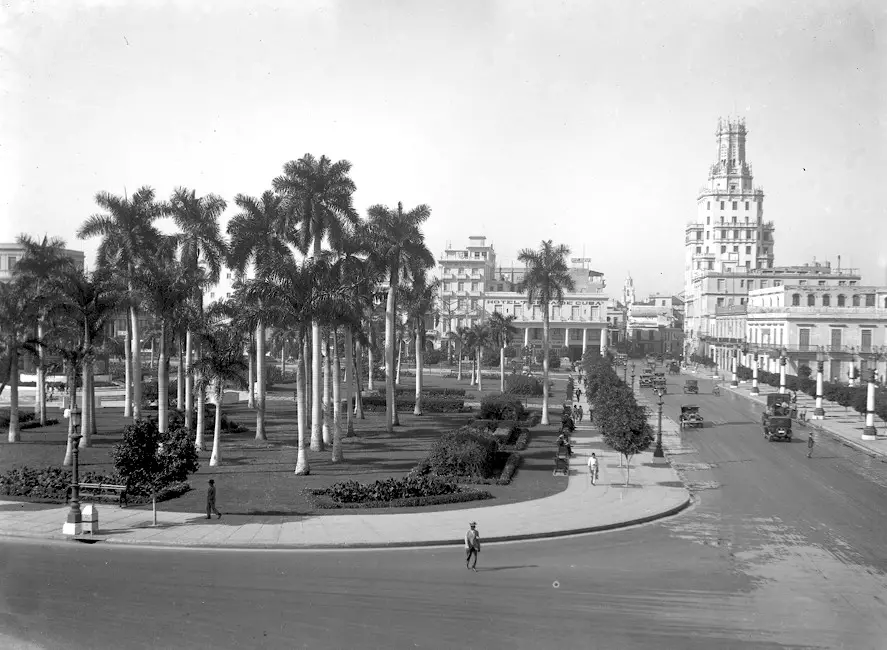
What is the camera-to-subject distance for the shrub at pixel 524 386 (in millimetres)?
77312

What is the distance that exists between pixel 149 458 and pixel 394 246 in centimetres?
2537

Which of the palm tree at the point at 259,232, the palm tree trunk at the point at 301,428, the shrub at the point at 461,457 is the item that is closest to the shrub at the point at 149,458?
the palm tree trunk at the point at 301,428

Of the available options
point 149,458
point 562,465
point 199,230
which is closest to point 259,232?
point 199,230

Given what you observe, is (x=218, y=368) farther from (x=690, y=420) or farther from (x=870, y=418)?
(x=870, y=418)

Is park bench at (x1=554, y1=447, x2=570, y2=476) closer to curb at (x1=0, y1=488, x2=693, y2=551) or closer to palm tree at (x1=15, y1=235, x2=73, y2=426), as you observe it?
curb at (x1=0, y1=488, x2=693, y2=551)

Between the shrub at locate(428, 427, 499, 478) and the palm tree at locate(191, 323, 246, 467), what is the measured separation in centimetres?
967

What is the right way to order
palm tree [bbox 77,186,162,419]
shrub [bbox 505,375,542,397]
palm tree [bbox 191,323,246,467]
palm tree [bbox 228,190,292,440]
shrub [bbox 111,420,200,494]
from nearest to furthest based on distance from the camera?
shrub [bbox 111,420,200,494], palm tree [bbox 191,323,246,467], palm tree [bbox 228,190,292,440], palm tree [bbox 77,186,162,419], shrub [bbox 505,375,542,397]

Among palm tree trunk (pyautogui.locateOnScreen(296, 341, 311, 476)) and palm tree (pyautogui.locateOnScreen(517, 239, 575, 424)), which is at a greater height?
palm tree (pyautogui.locateOnScreen(517, 239, 575, 424))

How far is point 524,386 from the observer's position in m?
77.6

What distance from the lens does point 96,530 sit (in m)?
24.7

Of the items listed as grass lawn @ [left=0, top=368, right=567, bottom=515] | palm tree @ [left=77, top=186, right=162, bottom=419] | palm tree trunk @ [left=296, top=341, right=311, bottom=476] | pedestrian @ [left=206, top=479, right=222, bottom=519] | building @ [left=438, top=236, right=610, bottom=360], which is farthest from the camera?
building @ [left=438, top=236, right=610, bottom=360]

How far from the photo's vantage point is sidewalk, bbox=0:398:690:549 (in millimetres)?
24062

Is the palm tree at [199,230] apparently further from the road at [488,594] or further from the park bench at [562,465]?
the road at [488,594]

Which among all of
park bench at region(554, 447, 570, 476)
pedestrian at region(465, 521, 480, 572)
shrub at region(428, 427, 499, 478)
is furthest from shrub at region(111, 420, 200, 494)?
park bench at region(554, 447, 570, 476)
